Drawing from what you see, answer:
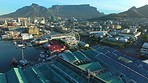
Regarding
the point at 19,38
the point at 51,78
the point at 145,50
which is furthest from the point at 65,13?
the point at 51,78

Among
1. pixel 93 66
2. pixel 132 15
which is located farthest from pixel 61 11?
pixel 93 66

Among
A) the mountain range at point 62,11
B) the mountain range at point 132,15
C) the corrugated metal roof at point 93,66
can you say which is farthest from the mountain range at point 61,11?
the corrugated metal roof at point 93,66

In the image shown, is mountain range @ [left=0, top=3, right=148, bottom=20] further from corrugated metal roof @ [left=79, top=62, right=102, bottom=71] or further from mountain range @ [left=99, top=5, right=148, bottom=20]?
corrugated metal roof @ [left=79, top=62, right=102, bottom=71]

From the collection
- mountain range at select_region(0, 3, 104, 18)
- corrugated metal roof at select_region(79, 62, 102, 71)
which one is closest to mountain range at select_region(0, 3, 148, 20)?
mountain range at select_region(0, 3, 104, 18)

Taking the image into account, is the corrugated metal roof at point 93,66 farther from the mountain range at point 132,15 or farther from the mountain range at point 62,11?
the mountain range at point 62,11

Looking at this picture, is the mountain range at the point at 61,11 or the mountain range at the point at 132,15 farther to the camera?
the mountain range at the point at 61,11

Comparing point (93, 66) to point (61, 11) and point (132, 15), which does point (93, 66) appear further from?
point (61, 11)

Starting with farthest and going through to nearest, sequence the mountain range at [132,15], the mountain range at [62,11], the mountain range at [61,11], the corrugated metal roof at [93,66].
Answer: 1. the mountain range at [61,11]
2. the mountain range at [62,11]
3. the mountain range at [132,15]
4. the corrugated metal roof at [93,66]

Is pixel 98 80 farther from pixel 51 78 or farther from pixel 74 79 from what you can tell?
pixel 51 78
